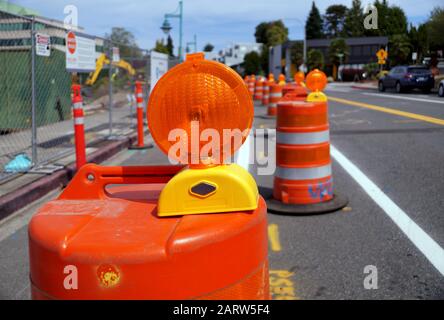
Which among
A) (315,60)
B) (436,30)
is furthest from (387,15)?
(315,60)

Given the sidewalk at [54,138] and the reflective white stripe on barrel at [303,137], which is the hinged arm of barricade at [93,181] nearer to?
the reflective white stripe on barrel at [303,137]

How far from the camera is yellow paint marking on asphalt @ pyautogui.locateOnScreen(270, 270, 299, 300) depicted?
10.4 feet

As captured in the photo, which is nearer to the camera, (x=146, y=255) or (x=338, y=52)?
(x=146, y=255)

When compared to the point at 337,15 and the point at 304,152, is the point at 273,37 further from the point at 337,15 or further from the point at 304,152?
the point at 304,152

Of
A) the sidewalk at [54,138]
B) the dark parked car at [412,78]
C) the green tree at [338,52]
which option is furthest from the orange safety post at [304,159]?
the green tree at [338,52]

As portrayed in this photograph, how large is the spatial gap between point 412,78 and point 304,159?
2458 cm

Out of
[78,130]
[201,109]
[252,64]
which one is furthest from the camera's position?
[252,64]

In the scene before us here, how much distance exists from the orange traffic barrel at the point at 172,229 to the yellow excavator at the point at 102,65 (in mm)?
10994

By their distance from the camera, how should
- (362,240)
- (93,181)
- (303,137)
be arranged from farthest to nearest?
(303,137) → (362,240) → (93,181)

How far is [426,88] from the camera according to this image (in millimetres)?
27281

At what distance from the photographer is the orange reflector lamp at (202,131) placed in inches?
71.2

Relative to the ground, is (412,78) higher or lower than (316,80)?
higher

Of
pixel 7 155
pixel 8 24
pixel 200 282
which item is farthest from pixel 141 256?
pixel 8 24

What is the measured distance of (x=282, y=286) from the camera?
3314mm
